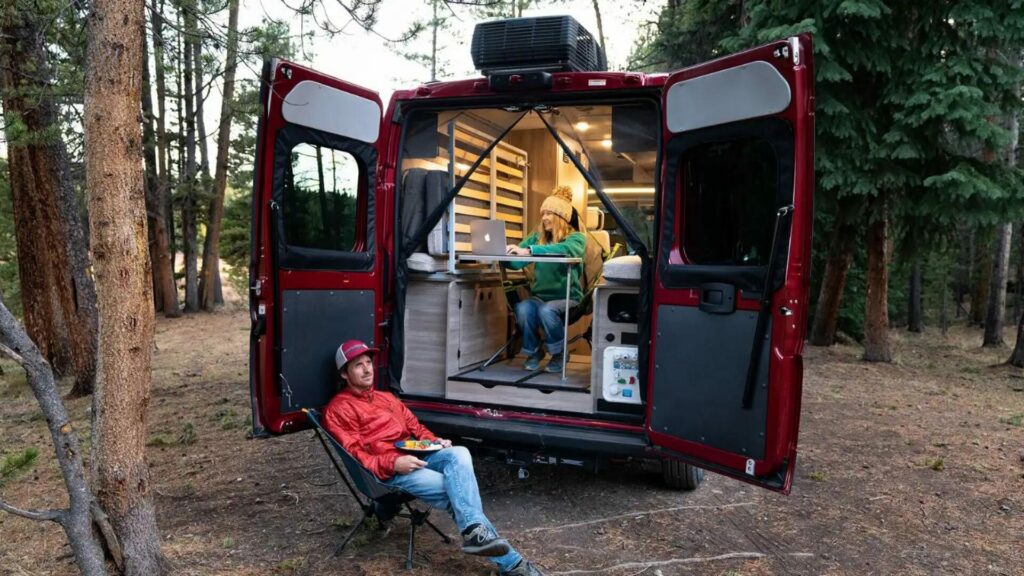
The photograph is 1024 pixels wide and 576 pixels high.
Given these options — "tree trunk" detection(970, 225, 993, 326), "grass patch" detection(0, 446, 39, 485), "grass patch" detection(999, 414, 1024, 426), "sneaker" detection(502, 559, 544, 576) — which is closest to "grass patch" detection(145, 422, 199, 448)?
"grass patch" detection(0, 446, 39, 485)

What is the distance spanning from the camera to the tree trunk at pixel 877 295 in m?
8.93

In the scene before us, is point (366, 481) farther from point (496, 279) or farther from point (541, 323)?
point (496, 279)

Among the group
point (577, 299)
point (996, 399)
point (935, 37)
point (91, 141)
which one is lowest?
point (996, 399)

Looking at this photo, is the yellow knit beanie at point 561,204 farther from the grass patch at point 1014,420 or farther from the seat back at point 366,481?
the grass patch at point 1014,420

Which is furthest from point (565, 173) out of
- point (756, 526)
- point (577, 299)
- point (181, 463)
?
point (181, 463)

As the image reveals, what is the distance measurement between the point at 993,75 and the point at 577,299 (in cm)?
603

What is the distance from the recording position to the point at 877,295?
30.5ft

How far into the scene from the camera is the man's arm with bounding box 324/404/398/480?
3.16 meters

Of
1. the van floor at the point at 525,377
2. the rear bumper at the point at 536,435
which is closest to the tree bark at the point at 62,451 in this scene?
the rear bumper at the point at 536,435

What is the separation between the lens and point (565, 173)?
20.4ft

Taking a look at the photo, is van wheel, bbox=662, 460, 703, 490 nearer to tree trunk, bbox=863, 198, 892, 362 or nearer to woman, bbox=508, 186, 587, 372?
woman, bbox=508, 186, 587, 372

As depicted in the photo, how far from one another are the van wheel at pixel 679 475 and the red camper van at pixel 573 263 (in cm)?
3

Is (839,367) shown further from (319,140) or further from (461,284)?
(319,140)

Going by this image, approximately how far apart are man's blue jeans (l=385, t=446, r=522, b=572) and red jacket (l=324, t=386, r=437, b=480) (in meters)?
0.12
